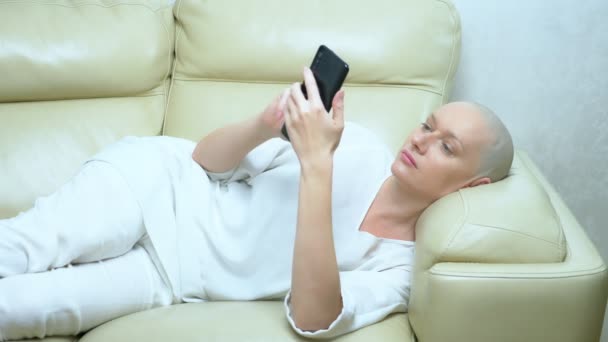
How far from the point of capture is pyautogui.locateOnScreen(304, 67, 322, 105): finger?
1.10m

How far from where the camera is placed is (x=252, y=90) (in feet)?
5.44

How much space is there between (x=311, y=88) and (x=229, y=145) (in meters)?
0.29

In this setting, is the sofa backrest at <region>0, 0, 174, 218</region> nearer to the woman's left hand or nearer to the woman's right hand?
the woman's right hand

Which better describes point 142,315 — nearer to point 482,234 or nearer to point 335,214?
point 335,214

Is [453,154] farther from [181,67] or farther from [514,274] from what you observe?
[181,67]

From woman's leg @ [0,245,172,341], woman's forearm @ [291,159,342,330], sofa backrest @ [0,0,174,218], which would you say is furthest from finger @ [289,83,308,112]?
sofa backrest @ [0,0,174,218]

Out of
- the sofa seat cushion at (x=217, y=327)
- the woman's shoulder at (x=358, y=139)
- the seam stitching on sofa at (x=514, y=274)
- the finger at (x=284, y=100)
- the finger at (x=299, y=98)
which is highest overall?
the finger at (x=299, y=98)

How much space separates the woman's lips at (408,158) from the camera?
1.26 metres

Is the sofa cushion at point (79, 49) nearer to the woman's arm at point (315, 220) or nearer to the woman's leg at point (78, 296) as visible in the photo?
the woman's leg at point (78, 296)

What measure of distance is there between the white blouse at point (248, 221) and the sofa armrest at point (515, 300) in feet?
0.64

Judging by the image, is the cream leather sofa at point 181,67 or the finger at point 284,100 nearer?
the finger at point 284,100

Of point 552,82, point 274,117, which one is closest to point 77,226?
point 274,117

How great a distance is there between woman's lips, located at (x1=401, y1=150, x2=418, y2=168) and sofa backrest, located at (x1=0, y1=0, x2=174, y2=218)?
768 millimetres

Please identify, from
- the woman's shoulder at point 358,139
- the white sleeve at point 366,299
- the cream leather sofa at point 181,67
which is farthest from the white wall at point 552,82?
the white sleeve at point 366,299
